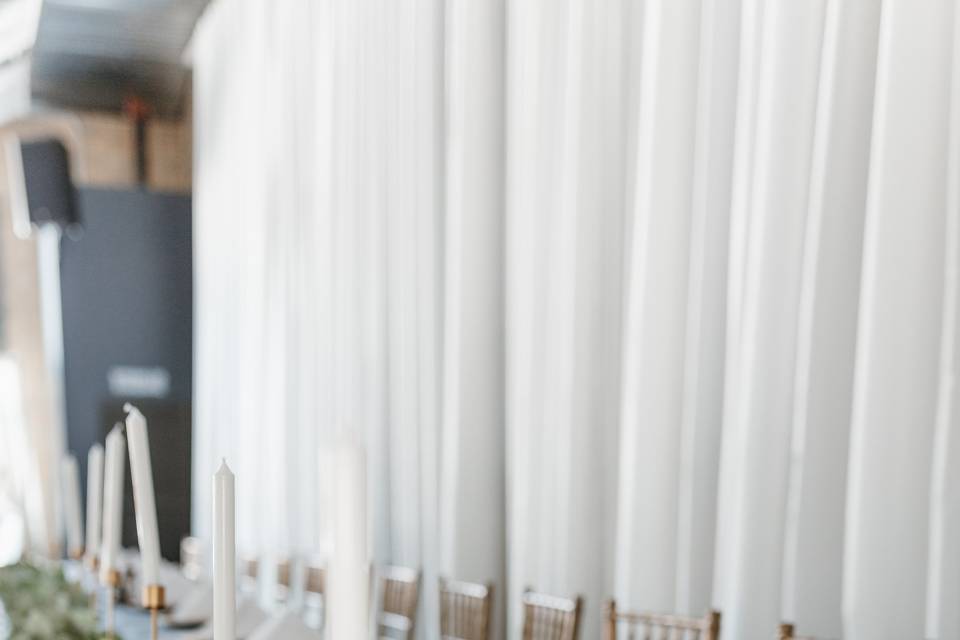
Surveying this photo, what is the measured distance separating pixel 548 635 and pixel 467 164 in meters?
2.11

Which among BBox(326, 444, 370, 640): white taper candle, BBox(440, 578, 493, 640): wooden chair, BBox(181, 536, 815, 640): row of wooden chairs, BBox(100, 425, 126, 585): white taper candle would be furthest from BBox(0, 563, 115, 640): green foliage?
BBox(326, 444, 370, 640): white taper candle

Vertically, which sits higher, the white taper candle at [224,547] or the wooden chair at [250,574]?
the white taper candle at [224,547]

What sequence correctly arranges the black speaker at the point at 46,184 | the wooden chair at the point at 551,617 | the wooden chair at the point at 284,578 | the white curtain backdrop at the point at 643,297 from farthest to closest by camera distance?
1. the black speaker at the point at 46,184
2. the wooden chair at the point at 284,578
3. the wooden chair at the point at 551,617
4. the white curtain backdrop at the point at 643,297

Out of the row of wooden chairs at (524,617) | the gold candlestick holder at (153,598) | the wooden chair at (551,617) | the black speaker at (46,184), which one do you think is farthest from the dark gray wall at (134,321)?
the gold candlestick holder at (153,598)

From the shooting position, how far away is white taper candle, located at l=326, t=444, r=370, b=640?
720 mm

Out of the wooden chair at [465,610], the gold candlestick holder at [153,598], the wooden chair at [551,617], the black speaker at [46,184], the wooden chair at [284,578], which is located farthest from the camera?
the black speaker at [46,184]

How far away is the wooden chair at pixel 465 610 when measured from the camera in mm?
3605

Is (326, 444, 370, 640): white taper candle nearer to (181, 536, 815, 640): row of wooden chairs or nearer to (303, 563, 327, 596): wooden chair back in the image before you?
(181, 536, 815, 640): row of wooden chairs

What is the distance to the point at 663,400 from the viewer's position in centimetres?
351

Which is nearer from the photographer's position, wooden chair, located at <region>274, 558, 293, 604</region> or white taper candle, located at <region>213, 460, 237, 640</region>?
white taper candle, located at <region>213, 460, 237, 640</region>

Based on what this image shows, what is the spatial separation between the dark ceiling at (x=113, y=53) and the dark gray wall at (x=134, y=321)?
111cm

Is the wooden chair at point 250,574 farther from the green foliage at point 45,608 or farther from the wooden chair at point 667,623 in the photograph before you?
the wooden chair at point 667,623

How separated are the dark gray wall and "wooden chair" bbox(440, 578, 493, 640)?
19.2 feet

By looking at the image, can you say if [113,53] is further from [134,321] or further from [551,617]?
[551,617]
